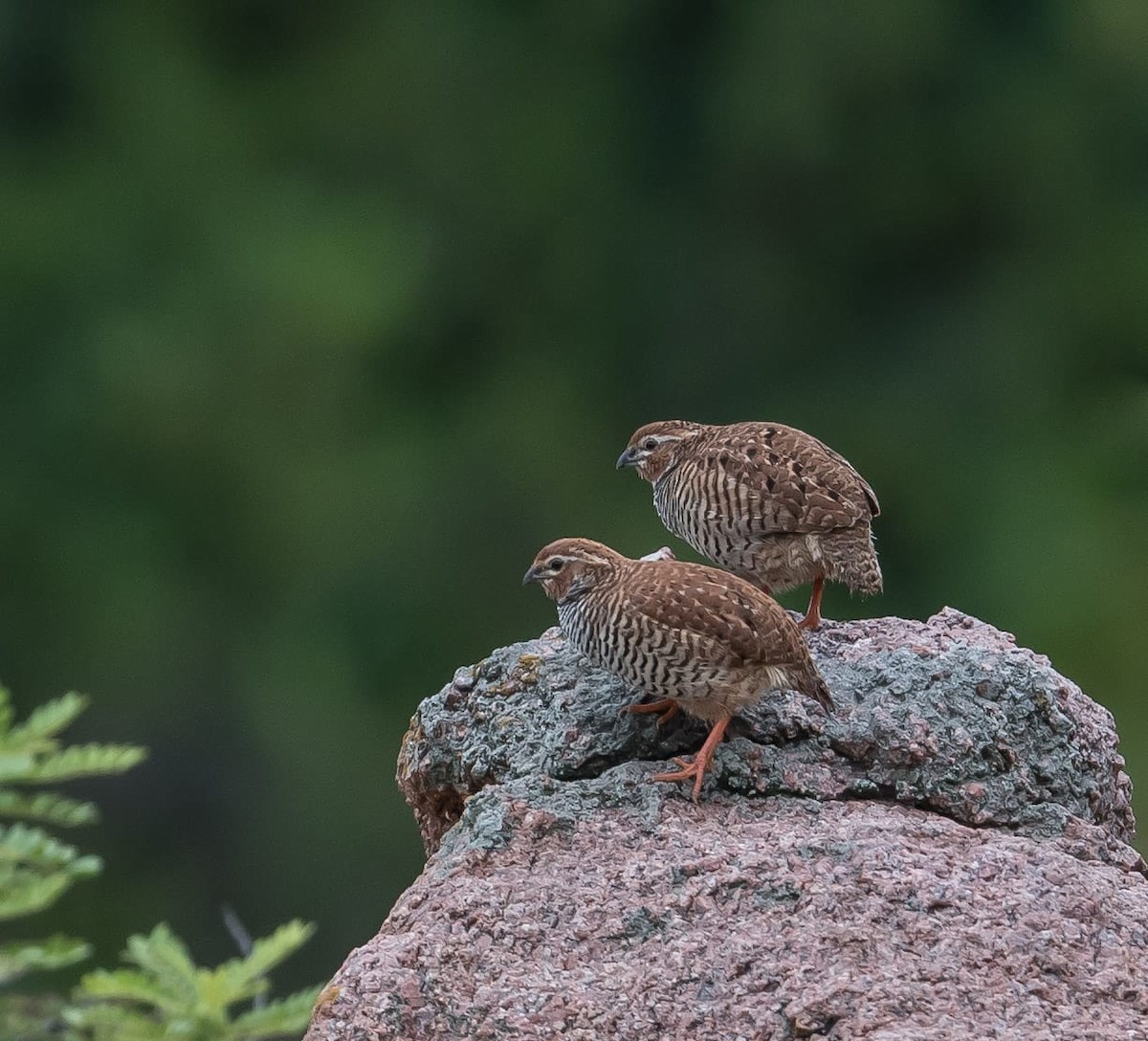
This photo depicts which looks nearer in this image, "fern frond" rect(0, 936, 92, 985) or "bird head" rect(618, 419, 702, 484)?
"fern frond" rect(0, 936, 92, 985)

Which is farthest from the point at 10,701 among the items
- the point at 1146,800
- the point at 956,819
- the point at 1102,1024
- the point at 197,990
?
the point at 1102,1024

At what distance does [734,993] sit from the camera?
3.34 meters

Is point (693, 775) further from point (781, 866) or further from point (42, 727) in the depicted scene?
point (42, 727)

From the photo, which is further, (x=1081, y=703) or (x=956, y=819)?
(x=1081, y=703)

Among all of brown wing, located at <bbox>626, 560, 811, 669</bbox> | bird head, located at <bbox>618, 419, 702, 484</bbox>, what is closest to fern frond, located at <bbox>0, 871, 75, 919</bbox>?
brown wing, located at <bbox>626, 560, 811, 669</bbox>

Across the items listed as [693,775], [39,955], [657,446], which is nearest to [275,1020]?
[39,955]

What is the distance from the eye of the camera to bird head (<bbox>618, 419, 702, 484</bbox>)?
5.52 metres

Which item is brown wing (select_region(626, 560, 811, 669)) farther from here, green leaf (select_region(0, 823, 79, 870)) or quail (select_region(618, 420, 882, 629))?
green leaf (select_region(0, 823, 79, 870))

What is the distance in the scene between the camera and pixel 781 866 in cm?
363

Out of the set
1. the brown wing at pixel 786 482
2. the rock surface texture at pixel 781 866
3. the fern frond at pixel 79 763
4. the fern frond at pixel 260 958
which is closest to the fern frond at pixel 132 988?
the fern frond at pixel 260 958

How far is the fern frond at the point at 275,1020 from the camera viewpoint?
4.03m

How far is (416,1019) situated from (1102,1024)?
4.06ft

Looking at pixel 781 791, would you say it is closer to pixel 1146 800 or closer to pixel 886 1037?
pixel 886 1037

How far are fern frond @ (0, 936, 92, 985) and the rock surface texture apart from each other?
0.50 m
